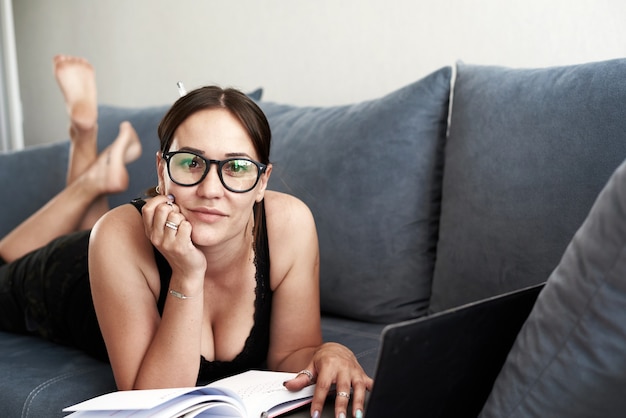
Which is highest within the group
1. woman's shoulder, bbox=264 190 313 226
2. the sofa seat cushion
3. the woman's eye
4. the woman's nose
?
the woman's eye

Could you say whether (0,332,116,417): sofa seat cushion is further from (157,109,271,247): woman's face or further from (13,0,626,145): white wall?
(13,0,626,145): white wall

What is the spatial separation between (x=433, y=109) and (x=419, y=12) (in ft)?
1.74

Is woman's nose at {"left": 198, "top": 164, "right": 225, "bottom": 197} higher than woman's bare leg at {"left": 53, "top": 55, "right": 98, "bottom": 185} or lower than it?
higher

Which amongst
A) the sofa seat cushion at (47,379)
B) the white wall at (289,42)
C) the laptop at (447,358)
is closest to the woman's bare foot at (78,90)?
the white wall at (289,42)

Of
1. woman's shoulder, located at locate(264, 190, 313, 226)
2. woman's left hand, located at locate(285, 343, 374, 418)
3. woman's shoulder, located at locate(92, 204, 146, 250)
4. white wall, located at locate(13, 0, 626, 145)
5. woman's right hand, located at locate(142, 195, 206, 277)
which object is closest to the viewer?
woman's left hand, located at locate(285, 343, 374, 418)

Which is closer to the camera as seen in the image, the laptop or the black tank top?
the laptop

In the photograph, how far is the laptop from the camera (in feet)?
2.53

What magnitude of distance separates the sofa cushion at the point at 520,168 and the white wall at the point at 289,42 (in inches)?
13.0

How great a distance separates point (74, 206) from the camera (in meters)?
2.25

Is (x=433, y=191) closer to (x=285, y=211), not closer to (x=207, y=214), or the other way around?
(x=285, y=211)

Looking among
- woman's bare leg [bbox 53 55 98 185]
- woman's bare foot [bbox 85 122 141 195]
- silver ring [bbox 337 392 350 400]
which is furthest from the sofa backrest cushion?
silver ring [bbox 337 392 350 400]

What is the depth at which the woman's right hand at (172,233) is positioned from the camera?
3.87 feet

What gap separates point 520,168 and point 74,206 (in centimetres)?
138

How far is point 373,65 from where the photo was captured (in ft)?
7.50
